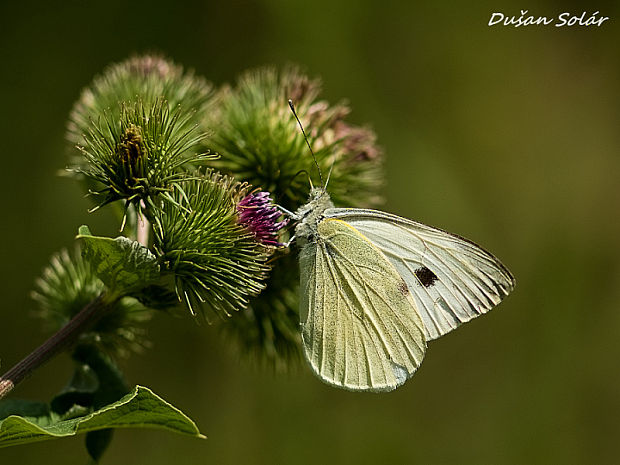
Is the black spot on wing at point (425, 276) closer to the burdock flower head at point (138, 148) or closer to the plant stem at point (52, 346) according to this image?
the burdock flower head at point (138, 148)

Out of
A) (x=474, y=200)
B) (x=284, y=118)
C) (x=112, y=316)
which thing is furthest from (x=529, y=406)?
(x=112, y=316)

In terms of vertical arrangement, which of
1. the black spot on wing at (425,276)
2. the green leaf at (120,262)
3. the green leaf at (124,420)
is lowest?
the green leaf at (124,420)

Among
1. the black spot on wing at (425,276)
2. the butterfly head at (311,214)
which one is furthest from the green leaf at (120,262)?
the black spot on wing at (425,276)

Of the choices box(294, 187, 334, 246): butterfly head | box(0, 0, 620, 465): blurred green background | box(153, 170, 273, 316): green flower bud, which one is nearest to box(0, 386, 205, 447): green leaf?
box(153, 170, 273, 316): green flower bud

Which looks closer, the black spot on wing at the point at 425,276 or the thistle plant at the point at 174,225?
the thistle plant at the point at 174,225

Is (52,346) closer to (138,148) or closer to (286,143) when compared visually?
(138,148)

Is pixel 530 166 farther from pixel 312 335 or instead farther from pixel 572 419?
pixel 312 335

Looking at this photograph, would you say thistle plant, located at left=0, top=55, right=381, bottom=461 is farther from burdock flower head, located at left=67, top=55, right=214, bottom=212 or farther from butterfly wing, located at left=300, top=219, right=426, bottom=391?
butterfly wing, located at left=300, top=219, right=426, bottom=391
